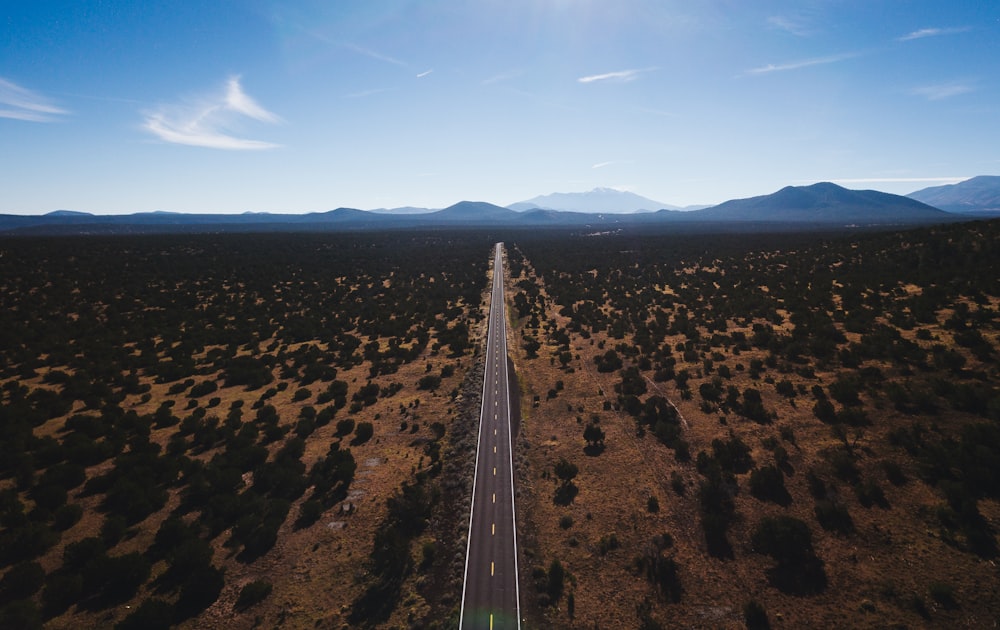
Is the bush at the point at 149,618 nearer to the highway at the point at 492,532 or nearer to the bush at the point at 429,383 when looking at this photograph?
the highway at the point at 492,532

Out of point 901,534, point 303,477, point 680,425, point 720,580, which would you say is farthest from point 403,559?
point 901,534

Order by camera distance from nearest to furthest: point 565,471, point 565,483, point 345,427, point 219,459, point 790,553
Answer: point 790,553 < point 565,483 < point 565,471 < point 219,459 < point 345,427

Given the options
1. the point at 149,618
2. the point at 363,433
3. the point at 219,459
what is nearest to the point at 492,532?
the point at 363,433

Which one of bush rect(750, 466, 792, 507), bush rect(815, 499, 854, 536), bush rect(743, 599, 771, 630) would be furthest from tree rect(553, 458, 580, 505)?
bush rect(815, 499, 854, 536)

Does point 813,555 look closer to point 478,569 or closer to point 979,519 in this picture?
point 979,519

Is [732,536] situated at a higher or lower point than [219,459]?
lower

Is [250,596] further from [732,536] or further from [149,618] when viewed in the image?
[732,536]

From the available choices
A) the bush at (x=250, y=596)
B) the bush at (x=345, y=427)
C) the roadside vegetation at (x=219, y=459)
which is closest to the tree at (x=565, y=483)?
the roadside vegetation at (x=219, y=459)

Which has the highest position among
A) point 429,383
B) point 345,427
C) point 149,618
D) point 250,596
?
point 429,383

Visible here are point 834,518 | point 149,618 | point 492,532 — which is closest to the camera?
point 149,618

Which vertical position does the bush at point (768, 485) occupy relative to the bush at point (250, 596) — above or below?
above
